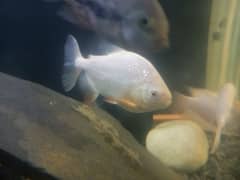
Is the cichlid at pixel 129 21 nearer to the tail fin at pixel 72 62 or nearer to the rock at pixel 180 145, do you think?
the tail fin at pixel 72 62

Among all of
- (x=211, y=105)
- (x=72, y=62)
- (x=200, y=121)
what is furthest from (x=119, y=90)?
(x=200, y=121)

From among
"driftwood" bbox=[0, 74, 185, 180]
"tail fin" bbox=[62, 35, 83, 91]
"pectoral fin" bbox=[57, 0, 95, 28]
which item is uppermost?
"pectoral fin" bbox=[57, 0, 95, 28]

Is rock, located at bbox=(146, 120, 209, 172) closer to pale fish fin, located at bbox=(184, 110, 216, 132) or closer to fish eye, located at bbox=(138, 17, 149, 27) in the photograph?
pale fish fin, located at bbox=(184, 110, 216, 132)

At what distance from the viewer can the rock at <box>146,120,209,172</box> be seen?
2582 mm

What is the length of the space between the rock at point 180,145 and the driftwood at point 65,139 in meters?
0.54

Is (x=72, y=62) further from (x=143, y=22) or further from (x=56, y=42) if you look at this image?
(x=56, y=42)

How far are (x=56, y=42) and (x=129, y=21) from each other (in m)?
1.22

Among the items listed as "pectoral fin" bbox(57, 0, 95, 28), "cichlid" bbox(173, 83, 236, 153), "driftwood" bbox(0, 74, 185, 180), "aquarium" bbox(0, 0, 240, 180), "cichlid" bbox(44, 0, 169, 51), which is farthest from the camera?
"cichlid" bbox(173, 83, 236, 153)

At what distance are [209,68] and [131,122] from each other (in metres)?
1.04

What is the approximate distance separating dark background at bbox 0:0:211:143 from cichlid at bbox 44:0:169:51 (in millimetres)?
712

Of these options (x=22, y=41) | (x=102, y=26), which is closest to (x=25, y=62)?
(x=22, y=41)

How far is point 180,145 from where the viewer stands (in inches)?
104

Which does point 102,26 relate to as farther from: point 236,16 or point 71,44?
point 236,16

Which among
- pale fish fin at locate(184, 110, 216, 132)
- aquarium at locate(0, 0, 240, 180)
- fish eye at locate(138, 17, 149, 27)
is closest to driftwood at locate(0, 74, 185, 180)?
aquarium at locate(0, 0, 240, 180)
